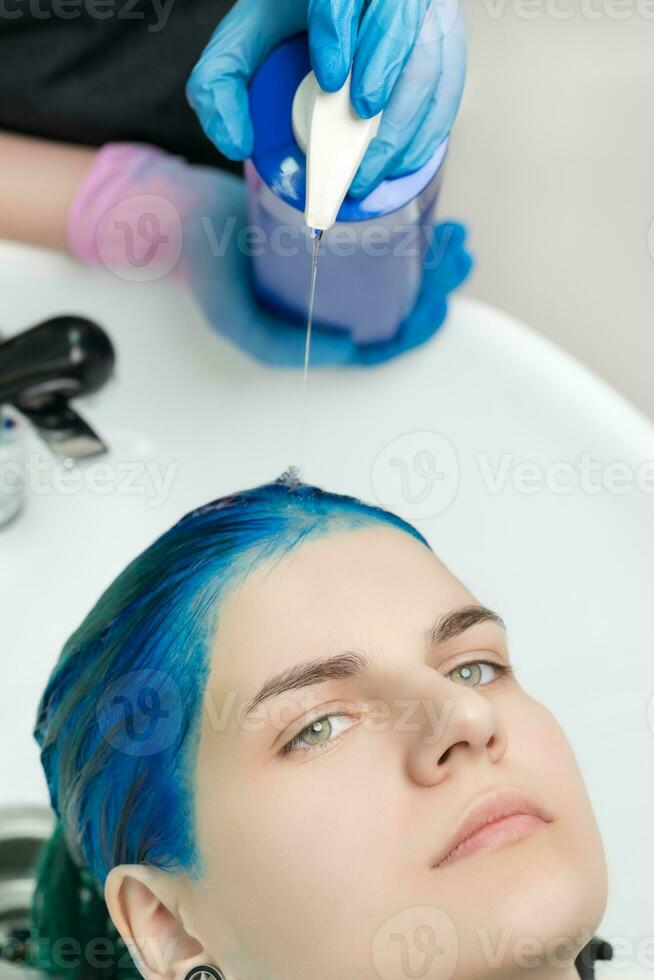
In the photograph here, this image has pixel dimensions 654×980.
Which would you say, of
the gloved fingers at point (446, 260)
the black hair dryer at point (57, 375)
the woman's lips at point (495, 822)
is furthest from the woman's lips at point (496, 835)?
the gloved fingers at point (446, 260)

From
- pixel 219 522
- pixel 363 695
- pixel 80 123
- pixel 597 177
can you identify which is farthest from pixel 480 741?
pixel 597 177

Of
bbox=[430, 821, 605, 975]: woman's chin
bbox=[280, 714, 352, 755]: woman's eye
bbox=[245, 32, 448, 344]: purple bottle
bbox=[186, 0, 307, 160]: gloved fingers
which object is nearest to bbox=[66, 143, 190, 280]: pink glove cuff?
bbox=[245, 32, 448, 344]: purple bottle

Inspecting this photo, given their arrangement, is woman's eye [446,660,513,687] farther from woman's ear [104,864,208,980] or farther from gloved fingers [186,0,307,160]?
gloved fingers [186,0,307,160]

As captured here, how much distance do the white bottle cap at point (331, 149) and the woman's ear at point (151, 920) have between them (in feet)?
1.60

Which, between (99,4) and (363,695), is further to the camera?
(99,4)

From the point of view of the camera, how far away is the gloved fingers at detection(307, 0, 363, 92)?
89cm

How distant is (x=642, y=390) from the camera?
61.9 inches

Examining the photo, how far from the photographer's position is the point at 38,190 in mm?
1291

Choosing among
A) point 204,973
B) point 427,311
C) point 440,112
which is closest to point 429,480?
point 427,311

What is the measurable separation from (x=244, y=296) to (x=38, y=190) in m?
0.27

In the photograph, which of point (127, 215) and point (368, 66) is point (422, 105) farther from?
point (127, 215)

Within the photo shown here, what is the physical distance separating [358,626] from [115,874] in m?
0.24

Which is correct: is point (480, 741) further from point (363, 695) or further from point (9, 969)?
point (9, 969)

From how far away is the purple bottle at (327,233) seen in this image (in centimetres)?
99
